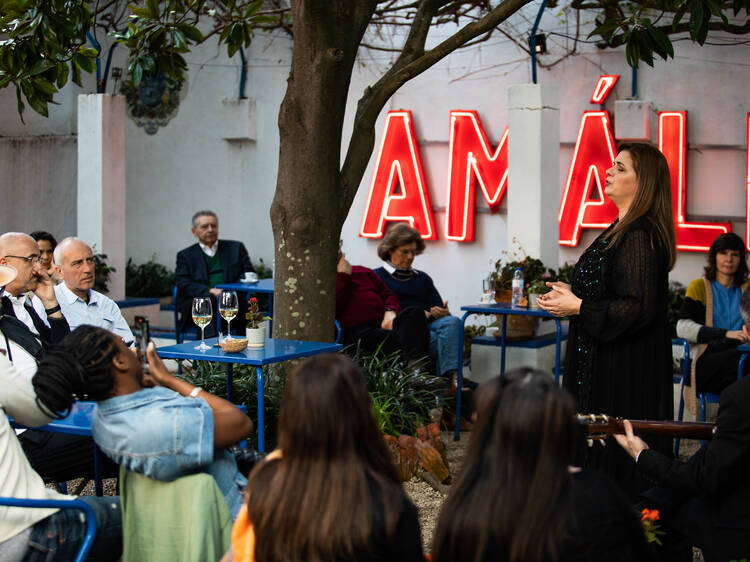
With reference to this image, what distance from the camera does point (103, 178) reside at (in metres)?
9.56

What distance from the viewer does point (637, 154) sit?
3684 millimetres

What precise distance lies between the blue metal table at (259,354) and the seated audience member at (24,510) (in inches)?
62.1

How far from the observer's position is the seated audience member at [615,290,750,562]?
2.62 meters

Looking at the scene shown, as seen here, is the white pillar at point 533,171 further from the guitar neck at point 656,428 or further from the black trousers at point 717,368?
the guitar neck at point 656,428

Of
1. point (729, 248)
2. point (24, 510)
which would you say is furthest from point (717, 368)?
point (24, 510)

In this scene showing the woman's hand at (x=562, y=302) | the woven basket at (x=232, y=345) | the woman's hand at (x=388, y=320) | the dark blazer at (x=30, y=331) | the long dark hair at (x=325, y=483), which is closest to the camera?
the long dark hair at (x=325, y=483)

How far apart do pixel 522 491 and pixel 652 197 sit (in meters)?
2.05

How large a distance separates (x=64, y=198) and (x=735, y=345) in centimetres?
866

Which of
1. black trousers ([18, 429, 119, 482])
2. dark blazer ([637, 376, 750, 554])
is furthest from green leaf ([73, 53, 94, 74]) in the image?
dark blazer ([637, 376, 750, 554])

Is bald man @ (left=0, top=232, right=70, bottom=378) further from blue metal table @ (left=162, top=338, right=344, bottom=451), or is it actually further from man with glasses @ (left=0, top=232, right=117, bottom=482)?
blue metal table @ (left=162, top=338, right=344, bottom=451)

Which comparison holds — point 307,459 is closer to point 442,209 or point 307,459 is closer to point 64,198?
point 442,209

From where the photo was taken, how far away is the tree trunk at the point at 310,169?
5.29 m

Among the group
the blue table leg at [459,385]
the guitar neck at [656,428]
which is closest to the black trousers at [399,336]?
the blue table leg at [459,385]

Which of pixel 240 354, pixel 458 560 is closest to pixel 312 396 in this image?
pixel 458 560
